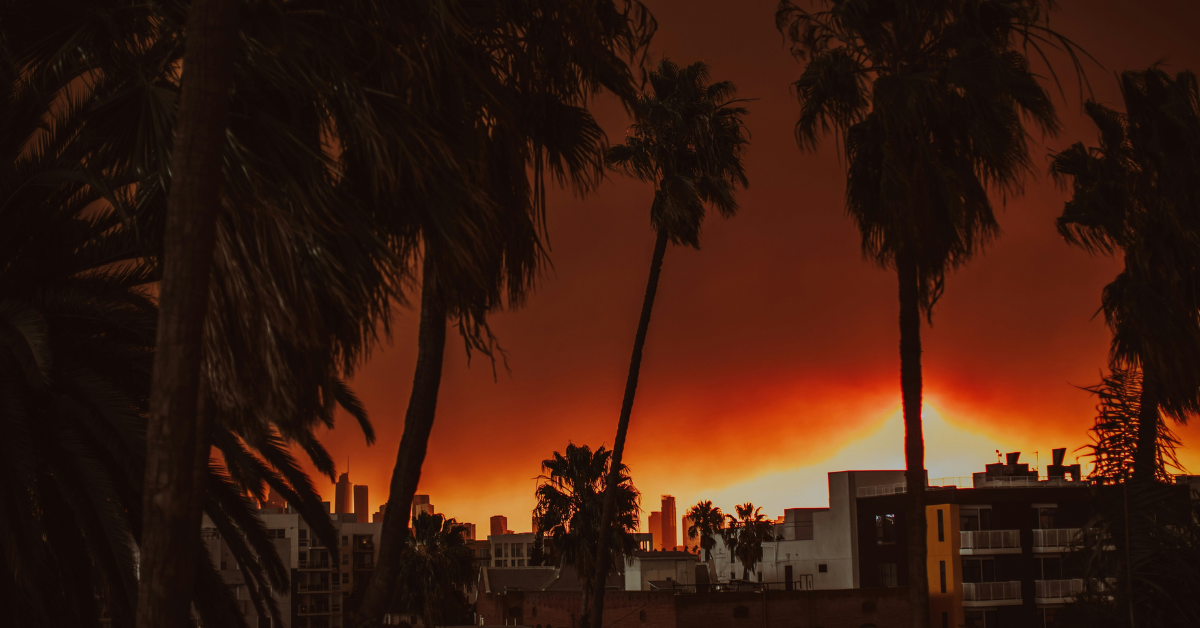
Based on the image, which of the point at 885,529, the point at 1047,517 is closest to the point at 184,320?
the point at 1047,517

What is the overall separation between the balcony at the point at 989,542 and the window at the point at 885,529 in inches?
342

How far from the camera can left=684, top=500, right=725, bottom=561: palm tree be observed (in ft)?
374

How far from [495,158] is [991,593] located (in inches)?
2246

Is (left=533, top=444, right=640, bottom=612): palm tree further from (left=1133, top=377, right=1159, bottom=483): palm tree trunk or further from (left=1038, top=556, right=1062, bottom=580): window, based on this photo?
(left=1133, top=377, right=1159, bottom=483): palm tree trunk

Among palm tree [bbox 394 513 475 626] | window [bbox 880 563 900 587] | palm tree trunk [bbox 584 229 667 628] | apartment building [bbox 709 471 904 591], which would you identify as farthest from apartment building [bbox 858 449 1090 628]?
palm tree trunk [bbox 584 229 667 628]

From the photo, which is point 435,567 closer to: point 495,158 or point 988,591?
point 988,591

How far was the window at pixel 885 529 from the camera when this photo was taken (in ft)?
222

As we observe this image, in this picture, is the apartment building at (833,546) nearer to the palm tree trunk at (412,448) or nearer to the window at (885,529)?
the window at (885,529)

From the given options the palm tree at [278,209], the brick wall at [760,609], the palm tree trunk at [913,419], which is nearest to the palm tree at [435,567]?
the brick wall at [760,609]

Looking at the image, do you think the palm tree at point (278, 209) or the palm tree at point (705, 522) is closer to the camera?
the palm tree at point (278, 209)

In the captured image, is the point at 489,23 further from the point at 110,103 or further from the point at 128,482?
the point at 128,482

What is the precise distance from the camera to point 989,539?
58.8m

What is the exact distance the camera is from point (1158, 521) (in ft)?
40.5

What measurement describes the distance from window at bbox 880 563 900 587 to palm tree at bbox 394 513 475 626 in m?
26.8
